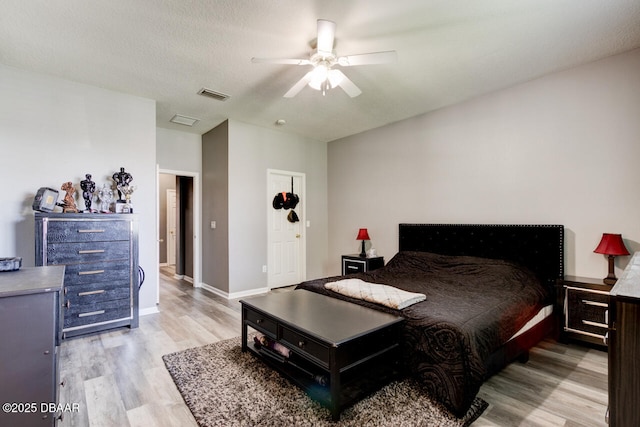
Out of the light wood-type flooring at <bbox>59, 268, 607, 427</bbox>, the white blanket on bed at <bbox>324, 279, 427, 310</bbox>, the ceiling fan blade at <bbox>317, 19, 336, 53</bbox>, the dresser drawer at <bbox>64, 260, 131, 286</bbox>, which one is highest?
the ceiling fan blade at <bbox>317, 19, 336, 53</bbox>

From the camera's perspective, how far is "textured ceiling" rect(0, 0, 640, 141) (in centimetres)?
220

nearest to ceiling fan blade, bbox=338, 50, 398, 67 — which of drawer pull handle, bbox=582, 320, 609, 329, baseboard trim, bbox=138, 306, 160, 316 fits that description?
drawer pull handle, bbox=582, 320, 609, 329

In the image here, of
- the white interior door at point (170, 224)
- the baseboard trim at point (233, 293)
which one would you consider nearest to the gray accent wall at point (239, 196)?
the baseboard trim at point (233, 293)

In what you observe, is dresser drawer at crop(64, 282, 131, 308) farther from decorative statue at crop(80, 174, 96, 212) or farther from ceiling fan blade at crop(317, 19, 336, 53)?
ceiling fan blade at crop(317, 19, 336, 53)

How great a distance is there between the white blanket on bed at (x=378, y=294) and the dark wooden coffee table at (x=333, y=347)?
0.13 meters

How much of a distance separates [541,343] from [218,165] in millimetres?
4706

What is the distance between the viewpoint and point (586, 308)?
2.73 meters

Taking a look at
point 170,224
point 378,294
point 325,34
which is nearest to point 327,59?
point 325,34

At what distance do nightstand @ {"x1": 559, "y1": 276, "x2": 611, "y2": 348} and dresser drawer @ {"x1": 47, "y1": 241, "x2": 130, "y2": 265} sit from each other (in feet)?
14.5

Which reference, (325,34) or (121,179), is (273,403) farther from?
(121,179)

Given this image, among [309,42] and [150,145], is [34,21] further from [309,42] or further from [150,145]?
[309,42]

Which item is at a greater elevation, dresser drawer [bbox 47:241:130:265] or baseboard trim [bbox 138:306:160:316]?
dresser drawer [bbox 47:241:130:265]

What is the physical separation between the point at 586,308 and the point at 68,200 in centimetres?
504

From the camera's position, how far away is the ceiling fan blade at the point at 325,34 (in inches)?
84.1
